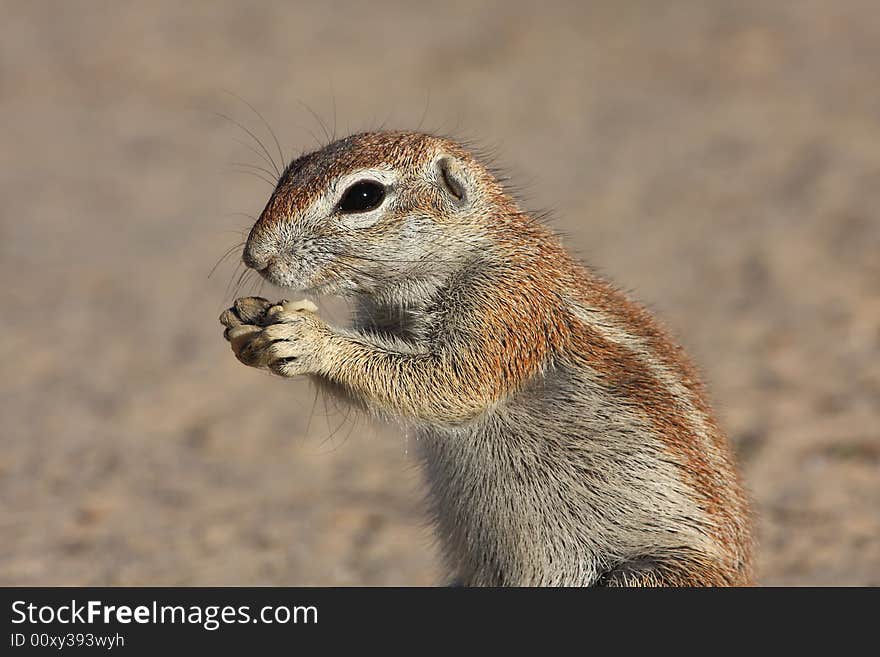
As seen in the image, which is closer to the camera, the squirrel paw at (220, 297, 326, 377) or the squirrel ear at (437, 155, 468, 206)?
the squirrel paw at (220, 297, 326, 377)

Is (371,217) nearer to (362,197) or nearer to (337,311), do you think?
(362,197)

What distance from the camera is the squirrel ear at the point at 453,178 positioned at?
4.27 metres

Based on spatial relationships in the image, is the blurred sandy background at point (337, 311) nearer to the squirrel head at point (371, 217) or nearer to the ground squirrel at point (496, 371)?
the ground squirrel at point (496, 371)

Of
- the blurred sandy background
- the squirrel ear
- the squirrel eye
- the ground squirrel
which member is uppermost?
the blurred sandy background

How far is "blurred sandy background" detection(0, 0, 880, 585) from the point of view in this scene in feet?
20.7

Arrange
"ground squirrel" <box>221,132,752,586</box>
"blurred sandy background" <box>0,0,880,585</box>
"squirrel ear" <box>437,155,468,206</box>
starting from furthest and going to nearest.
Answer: "blurred sandy background" <box>0,0,880,585</box> → "squirrel ear" <box>437,155,468,206</box> → "ground squirrel" <box>221,132,752,586</box>

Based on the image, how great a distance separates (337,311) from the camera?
8883 millimetres

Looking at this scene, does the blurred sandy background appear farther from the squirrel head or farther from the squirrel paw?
the squirrel head

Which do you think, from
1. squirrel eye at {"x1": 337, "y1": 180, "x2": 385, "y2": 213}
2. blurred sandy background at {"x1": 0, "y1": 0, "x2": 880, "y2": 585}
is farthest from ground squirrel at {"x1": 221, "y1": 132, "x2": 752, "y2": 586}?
blurred sandy background at {"x1": 0, "y1": 0, "x2": 880, "y2": 585}

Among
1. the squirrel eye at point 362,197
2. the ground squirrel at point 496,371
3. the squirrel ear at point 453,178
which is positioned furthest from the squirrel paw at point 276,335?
the squirrel ear at point 453,178

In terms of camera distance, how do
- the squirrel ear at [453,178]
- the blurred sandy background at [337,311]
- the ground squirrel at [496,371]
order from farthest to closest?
the blurred sandy background at [337,311] < the squirrel ear at [453,178] < the ground squirrel at [496,371]

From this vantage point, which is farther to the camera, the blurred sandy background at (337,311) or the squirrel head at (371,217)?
the blurred sandy background at (337,311)

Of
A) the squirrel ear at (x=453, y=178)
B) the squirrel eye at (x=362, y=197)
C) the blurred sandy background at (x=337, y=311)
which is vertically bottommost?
the squirrel eye at (x=362, y=197)
